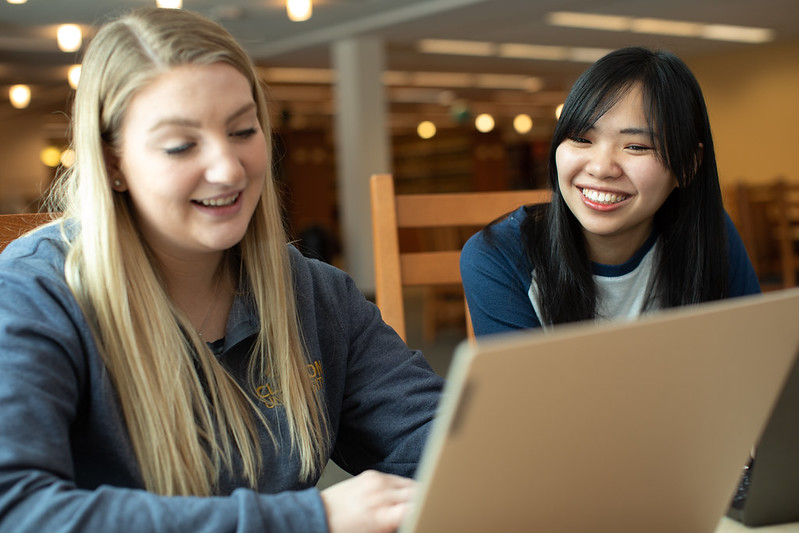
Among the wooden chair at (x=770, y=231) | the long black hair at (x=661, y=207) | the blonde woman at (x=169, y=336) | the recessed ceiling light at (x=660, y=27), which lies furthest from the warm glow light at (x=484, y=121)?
the blonde woman at (x=169, y=336)

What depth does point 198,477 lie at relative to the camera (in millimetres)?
791

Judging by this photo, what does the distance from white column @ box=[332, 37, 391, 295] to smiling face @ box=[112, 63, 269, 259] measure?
6.77 m

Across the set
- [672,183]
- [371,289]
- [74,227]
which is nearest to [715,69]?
[371,289]

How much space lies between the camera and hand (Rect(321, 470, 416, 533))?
0.66 meters

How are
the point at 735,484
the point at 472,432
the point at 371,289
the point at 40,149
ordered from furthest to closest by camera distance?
the point at 40,149 → the point at 371,289 → the point at 735,484 → the point at 472,432

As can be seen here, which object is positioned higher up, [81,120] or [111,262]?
[81,120]

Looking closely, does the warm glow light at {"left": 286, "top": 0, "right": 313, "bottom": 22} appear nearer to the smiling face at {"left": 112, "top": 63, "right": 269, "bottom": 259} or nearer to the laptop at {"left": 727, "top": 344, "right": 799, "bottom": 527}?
the smiling face at {"left": 112, "top": 63, "right": 269, "bottom": 259}

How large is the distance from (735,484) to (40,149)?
1323 centimetres

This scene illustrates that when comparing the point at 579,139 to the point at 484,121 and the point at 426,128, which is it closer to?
the point at 484,121

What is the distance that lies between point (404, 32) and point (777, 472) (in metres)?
7.00

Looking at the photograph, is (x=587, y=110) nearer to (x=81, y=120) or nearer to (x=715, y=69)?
(x=81, y=120)

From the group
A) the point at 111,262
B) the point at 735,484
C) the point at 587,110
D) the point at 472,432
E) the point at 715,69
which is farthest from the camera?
the point at 715,69

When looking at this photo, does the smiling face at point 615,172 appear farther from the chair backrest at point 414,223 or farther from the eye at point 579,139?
the chair backrest at point 414,223

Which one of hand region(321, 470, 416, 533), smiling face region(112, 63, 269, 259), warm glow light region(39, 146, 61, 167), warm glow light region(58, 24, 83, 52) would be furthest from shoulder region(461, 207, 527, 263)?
warm glow light region(39, 146, 61, 167)
